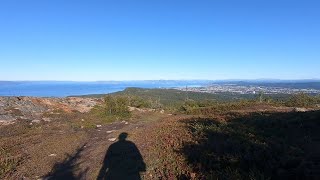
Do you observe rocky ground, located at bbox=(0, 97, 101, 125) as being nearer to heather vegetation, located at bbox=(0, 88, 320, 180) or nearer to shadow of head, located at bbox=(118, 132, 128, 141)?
heather vegetation, located at bbox=(0, 88, 320, 180)

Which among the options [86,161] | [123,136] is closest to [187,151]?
[86,161]

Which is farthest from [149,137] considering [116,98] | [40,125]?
[116,98]

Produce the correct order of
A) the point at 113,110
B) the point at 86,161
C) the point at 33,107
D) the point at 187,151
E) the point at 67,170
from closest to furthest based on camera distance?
the point at 67,170, the point at 187,151, the point at 86,161, the point at 33,107, the point at 113,110

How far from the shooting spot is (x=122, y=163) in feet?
38.3

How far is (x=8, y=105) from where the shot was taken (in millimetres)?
28703

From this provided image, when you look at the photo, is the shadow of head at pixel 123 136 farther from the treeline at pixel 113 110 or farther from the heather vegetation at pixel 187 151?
the treeline at pixel 113 110

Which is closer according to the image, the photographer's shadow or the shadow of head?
the photographer's shadow

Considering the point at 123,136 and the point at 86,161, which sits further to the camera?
the point at 123,136

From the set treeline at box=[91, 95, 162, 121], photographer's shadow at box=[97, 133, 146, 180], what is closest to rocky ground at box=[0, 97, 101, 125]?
treeline at box=[91, 95, 162, 121]

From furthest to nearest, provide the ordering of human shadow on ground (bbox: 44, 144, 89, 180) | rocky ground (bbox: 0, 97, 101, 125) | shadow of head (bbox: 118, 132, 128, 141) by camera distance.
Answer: rocky ground (bbox: 0, 97, 101, 125)
shadow of head (bbox: 118, 132, 128, 141)
human shadow on ground (bbox: 44, 144, 89, 180)

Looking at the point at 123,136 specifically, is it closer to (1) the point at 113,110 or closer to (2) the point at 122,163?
(2) the point at 122,163

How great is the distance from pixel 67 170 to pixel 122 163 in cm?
216

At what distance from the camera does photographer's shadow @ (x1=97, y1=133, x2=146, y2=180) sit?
33.6ft

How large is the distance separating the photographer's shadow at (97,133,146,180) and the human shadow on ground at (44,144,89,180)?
2.97 feet
